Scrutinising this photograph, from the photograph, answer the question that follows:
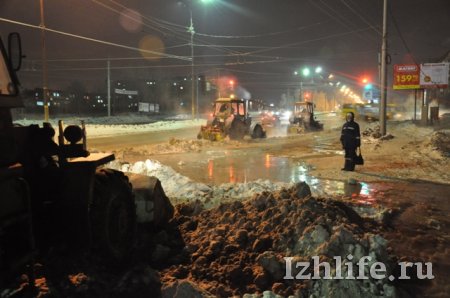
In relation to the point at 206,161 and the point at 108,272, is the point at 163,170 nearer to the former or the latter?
the point at 206,161

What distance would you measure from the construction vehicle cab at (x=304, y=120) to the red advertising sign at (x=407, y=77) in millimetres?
15716

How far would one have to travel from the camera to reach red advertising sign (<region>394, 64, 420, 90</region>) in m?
43.5

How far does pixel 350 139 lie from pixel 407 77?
115 ft

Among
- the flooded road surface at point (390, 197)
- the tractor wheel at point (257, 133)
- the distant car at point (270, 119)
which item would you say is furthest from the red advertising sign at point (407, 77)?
the flooded road surface at point (390, 197)

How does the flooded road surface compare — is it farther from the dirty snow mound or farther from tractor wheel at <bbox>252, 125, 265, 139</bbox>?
tractor wheel at <bbox>252, 125, 265, 139</bbox>

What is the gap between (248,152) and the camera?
18141 mm

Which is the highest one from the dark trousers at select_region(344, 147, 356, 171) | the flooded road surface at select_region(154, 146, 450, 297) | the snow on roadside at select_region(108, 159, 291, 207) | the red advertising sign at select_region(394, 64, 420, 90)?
the red advertising sign at select_region(394, 64, 420, 90)

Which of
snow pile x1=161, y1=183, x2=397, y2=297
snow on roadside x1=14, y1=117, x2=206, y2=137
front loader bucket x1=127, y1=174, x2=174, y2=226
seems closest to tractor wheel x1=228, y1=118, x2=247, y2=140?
snow on roadside x1=14, y1=117, x2=206, y2=137

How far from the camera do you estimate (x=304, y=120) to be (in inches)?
1254

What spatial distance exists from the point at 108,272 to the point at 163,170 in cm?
678

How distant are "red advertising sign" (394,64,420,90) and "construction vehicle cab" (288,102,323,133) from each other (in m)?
15.7

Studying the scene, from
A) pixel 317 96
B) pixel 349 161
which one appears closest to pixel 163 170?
pixel 349 161

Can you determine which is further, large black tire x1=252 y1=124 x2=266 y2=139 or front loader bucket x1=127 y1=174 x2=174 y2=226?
large black tire x1=252 y1=124 x2=266 y2=139

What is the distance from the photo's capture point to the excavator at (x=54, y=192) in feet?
12.0
